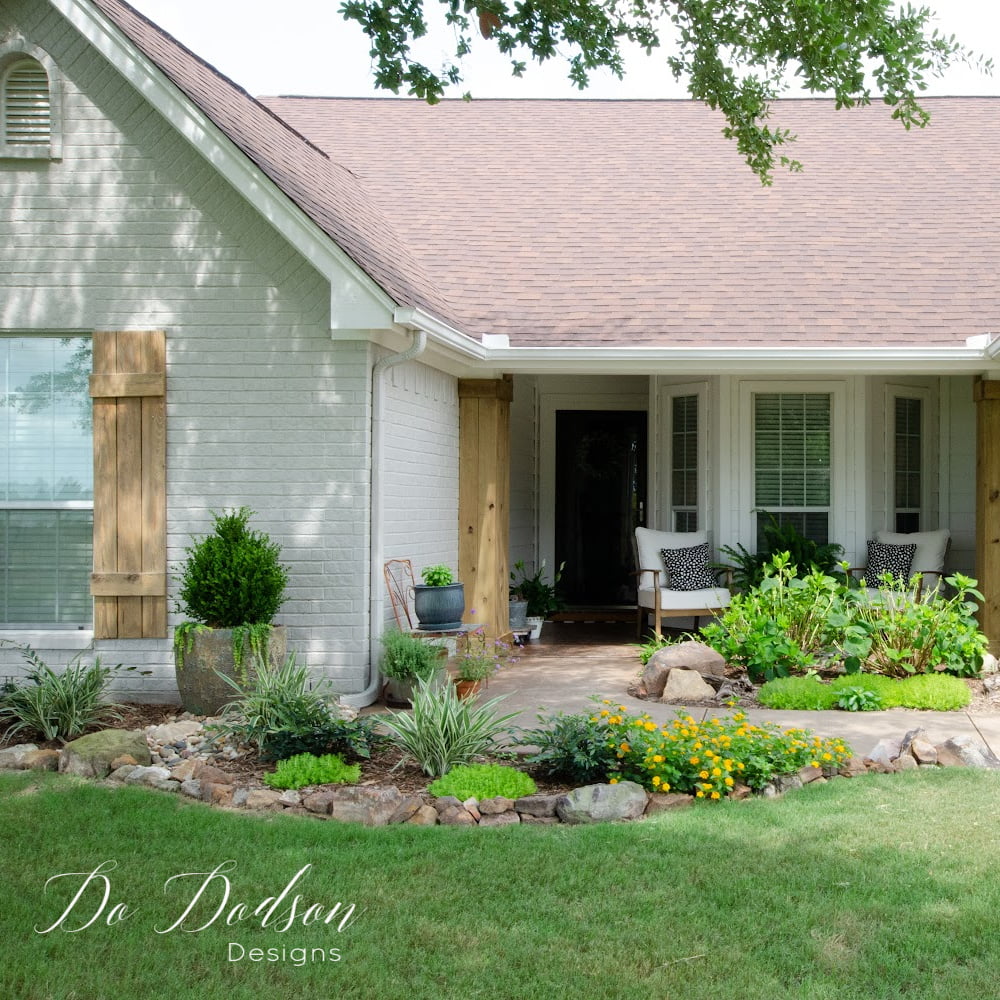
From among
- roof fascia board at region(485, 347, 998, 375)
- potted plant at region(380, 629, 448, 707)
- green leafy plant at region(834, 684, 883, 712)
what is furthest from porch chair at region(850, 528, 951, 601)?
potted plant at region(380, 629, 448, 707)

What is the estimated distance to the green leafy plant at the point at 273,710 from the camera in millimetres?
5879

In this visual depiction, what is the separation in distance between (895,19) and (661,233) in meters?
4.36

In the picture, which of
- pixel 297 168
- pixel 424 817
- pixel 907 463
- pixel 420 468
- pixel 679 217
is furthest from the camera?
pixel 679 217

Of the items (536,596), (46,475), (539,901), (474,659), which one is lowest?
(539,901)

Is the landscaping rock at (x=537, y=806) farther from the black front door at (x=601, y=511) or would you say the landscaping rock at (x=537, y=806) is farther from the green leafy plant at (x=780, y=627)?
the black front door at (x=601, y=511)

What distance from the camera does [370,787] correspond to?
536cm

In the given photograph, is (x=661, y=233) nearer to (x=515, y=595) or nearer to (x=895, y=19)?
(x=515, y=595)

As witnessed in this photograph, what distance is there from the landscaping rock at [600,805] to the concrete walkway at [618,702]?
91 cm

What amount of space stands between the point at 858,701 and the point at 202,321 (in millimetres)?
4636

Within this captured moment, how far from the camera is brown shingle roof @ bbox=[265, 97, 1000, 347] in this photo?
9.66 metres

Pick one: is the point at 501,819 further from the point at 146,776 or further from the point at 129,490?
the point at 129,490

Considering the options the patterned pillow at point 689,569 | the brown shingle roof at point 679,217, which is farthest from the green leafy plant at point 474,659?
the brown shingle roof at point 679,217

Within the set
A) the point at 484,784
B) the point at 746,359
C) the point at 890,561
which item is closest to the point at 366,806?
the point at 484,784

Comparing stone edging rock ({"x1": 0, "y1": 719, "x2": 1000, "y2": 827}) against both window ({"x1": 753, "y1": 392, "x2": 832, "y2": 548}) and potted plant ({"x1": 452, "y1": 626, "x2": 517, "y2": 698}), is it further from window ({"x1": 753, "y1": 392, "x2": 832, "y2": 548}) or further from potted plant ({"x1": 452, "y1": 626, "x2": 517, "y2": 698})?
window ({"x1": 753, "y1": 392, "x2": 832, "y2": 548})
